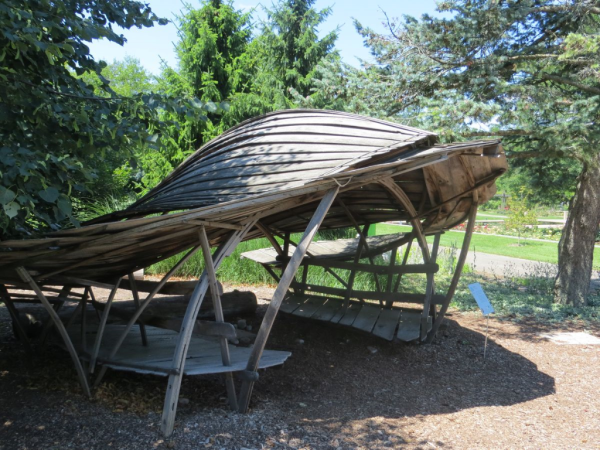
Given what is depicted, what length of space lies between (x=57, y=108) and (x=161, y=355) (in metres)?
2.30

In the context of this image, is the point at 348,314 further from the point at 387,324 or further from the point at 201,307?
the point at 201,307

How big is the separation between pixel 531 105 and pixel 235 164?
179 inches

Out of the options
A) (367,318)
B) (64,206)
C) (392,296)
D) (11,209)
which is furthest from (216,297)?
(392,296)

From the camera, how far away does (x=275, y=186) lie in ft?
13.9

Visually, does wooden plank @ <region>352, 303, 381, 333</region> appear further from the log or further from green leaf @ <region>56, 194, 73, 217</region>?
green leaf @ <region>56, 194, 73, 217</region>

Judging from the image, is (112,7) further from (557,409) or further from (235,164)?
(557,409)

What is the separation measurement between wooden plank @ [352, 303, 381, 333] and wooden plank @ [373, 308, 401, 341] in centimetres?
6

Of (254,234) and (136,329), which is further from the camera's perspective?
(254,234)

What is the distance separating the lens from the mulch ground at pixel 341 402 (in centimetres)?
360

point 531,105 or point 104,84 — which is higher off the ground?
point 531,105

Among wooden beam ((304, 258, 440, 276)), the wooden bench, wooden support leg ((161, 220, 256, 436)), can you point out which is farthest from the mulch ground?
wooden beam ((304, 258, 440, 276))

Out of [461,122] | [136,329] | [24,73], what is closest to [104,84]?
[24,73]

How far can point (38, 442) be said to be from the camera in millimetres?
3305

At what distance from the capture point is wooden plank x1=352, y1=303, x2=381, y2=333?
6014 millimetres
